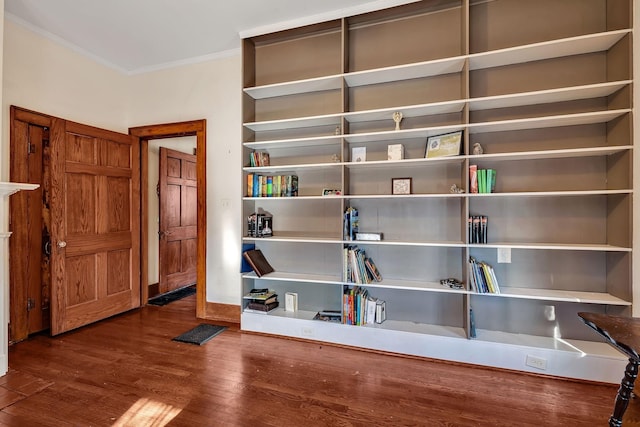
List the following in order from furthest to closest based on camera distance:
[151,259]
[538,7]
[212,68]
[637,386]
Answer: [151,259] < [212,68] < [538,7] < [637,386]

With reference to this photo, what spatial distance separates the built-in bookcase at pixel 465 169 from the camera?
7.22 feet

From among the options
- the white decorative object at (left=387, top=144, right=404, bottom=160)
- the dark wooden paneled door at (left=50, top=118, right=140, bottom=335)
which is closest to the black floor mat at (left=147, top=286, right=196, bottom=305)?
the dark wooden paneled door at (left=50, top=118, right=140, bottom=335)

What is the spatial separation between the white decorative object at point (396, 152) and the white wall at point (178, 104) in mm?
1613

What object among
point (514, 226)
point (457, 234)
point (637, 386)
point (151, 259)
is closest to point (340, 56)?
point (457, 234)

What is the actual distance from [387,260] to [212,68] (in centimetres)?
280

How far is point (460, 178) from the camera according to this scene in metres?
2.57

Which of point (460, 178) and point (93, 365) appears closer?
point (93, 365)

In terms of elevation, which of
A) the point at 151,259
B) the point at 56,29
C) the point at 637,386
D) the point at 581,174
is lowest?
the point at 637,386

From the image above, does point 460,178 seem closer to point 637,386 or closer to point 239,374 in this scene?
point 637,386

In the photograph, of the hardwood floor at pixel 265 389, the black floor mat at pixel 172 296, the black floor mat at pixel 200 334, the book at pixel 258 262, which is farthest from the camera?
the black floor mat at pixel 172 296

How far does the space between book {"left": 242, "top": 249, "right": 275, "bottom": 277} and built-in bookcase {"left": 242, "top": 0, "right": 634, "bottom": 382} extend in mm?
104

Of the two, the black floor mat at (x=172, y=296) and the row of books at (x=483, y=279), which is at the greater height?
the row of books at (x=483, y=279)

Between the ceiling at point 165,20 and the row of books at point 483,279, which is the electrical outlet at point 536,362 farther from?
the ceiling at point 165,20

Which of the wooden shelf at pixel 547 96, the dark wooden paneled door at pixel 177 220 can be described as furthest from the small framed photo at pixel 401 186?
the dark wooden paneled door at pixel 177 220
